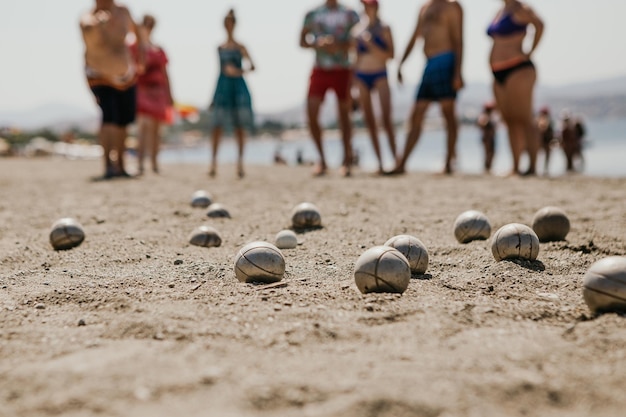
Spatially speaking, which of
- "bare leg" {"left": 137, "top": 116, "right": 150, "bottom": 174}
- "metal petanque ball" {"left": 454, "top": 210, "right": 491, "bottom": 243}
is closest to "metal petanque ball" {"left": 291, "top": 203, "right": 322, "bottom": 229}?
"metal petanque ball" {"left": 454, "top": 210, "right": 491, "bottom": 243}

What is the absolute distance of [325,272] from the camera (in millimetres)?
3861

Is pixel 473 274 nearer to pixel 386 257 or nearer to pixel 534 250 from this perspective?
pixel 534 250

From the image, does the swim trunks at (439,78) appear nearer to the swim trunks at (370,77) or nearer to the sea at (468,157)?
the swim trunks at (370,77)

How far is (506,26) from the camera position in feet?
28.7

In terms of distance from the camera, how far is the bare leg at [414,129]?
9.62 metres

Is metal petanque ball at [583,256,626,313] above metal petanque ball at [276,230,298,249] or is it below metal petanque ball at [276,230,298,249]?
above

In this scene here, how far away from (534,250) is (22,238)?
398cm

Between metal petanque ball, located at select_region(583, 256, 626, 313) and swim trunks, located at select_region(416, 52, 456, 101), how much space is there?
6821 mm

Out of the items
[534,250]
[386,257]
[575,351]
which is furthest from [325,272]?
[575,351]

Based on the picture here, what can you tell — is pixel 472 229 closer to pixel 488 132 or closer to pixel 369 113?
pixel 369 113

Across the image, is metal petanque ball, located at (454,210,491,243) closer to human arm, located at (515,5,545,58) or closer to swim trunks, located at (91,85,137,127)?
human arm, located at (515,5,545,58)

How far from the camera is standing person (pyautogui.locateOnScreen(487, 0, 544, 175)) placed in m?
8.65

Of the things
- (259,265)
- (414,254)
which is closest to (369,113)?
(414,254)

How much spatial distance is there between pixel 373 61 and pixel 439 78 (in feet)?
3.54
